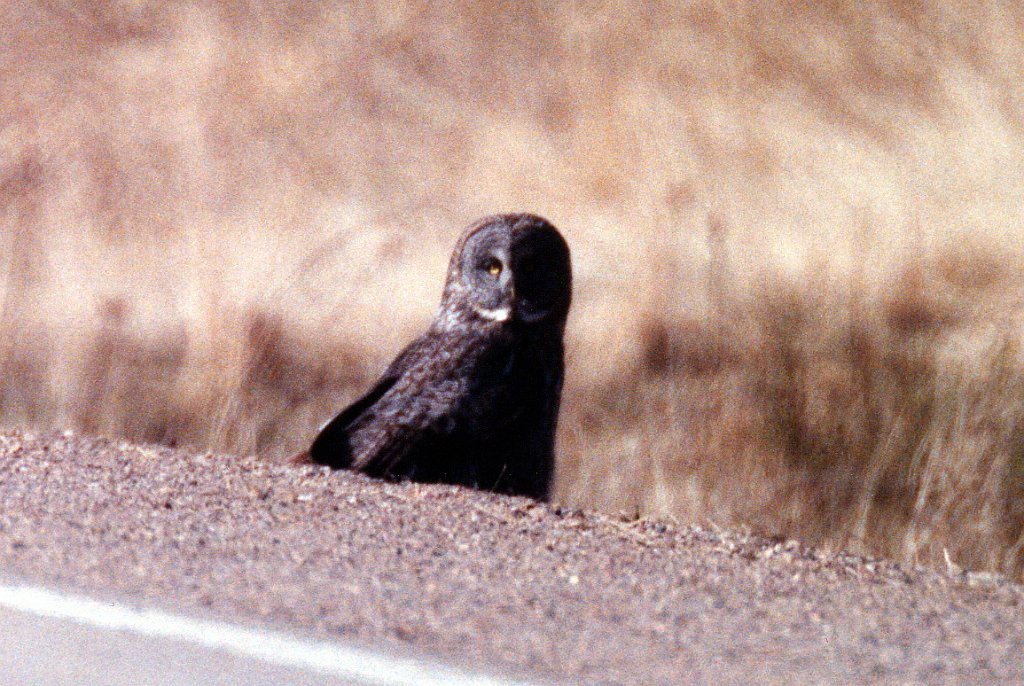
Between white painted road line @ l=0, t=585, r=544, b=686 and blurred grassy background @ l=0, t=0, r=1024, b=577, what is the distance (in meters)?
2.90

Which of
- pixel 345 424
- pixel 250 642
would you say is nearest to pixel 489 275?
pixel 345 424

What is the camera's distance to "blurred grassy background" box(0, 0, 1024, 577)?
18.4 feet

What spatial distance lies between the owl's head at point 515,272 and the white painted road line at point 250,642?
2.69 m

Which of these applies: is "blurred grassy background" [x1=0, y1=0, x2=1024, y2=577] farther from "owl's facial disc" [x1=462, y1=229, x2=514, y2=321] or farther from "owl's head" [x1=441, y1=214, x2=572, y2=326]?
"owl's facial disc" [x1=462, y1=229, x2=514, y2=321]

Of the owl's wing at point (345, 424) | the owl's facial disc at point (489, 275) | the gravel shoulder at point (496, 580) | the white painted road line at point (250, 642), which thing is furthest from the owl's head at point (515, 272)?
the white painted road line at point (250, 642)

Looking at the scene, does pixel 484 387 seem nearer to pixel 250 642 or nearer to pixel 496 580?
pixel 496 580

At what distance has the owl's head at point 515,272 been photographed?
5.75 meters

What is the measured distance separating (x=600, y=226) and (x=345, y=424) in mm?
1429

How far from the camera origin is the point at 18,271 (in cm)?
705

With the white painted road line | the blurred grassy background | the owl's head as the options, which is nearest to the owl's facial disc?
the owl's head

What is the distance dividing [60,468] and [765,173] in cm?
306

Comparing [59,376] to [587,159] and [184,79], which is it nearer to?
[184,79]

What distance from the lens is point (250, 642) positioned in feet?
10.2

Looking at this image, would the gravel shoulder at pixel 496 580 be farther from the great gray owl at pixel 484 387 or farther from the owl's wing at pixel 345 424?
the owl's wing at pixel 345 424
